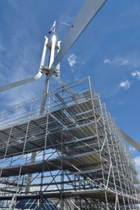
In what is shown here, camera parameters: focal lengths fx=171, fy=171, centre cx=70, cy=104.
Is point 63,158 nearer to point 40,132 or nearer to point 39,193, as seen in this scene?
point 39,193

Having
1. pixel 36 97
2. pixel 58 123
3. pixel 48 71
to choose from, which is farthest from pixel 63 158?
pixel 48 71

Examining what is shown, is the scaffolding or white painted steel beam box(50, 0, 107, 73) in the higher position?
white painted steel beam box(50, 0, 107, 73)

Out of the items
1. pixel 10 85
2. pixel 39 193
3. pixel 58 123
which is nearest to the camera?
pixel 39 193

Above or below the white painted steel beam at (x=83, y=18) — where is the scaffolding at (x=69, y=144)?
below

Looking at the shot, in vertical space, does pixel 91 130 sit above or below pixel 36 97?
below

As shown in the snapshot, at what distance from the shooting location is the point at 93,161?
10844 mm

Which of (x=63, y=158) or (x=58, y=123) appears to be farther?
(x=58, y=123)

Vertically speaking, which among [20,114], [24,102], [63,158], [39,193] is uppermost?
[24,102]

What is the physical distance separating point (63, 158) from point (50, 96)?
16.7ft

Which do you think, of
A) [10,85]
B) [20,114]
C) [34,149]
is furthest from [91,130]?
[10,85]

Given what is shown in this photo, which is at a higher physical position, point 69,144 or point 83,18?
point 83,18

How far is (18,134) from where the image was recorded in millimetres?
13859

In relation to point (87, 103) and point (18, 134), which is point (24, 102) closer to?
point (18, 134)

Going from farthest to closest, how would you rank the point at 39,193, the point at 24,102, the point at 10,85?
the point at 10,85 < the point at 24,102 < the point at 39,193
